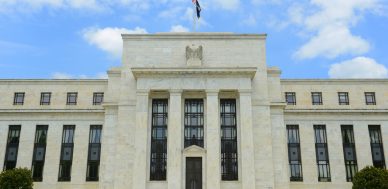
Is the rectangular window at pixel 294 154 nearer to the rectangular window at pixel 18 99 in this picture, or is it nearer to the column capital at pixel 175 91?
the column capital at pixel 175 91

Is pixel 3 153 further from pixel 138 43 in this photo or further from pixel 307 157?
pixel 307 157

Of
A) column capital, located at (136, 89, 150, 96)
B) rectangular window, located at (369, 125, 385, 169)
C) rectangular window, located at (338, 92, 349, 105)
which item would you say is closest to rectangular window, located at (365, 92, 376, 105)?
rectangular window, located at (338, 92, 349, 105)

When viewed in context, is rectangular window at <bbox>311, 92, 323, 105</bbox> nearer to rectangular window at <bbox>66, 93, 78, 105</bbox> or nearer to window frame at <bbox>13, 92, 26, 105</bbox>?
rectangular window at <bbox>66, 93, 78, 105</bbox>

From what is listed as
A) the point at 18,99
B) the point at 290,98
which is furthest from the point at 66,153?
the point at 290,98

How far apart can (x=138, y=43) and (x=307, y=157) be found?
72.8 ft

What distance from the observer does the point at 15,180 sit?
38.9 metres

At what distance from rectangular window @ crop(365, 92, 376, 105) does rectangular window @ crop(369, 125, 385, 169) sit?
3037mm

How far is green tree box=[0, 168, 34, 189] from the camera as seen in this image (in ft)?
127

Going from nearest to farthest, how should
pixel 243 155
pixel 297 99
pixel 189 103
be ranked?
pixel 243 155, pixel 189 103, pixel 297 99

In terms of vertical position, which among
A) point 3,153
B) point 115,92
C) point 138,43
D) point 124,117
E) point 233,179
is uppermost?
point 138,43

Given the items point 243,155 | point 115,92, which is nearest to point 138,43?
point 115,92

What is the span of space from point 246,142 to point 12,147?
2577 cm

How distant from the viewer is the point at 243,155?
42469 millimetres

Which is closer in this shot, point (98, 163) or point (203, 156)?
point (203, 156)
